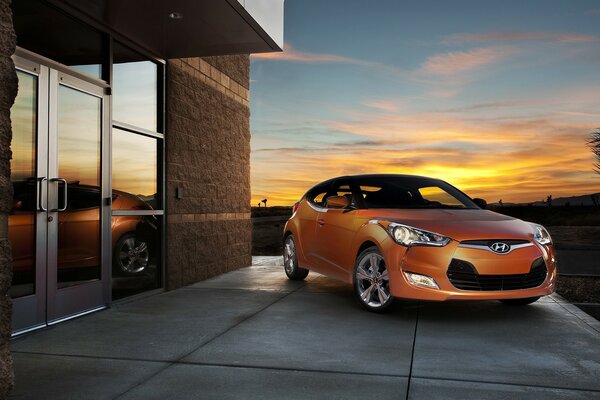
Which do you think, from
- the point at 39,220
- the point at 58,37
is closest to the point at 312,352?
the point at 39,220

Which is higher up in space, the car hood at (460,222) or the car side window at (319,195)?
the car side window at (319,195)

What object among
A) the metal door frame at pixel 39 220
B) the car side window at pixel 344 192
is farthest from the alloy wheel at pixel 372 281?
the metal door frame at pixel 39 220

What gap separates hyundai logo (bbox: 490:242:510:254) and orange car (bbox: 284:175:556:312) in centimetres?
1

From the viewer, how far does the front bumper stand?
6.08 m

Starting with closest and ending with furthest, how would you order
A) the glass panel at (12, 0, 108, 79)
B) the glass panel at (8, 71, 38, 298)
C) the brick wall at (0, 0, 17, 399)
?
the brick wall at (0, 0, 17, 399), the glass panel at (8, 71, 38, 298), the glass panel at (12, 0, 108, 79)

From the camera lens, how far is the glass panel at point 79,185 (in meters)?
6.41

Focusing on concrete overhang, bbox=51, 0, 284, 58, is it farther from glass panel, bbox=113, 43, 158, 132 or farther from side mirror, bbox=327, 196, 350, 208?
side mirror, bbox=327, 196, 350, 208

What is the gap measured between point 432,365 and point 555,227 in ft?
70.8

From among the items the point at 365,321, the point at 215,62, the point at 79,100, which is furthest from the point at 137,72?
the point at 365,321

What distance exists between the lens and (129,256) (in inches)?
309

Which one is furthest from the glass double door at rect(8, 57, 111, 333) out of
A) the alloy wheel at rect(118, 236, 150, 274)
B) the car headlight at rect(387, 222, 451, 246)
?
the car headlight at rect(387, 222, 451, 246)

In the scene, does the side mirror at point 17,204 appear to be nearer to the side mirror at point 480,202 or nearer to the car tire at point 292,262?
the car tire at point 292,262

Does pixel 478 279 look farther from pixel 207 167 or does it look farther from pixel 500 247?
pixel 207 167

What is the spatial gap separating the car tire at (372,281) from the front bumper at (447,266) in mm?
229
